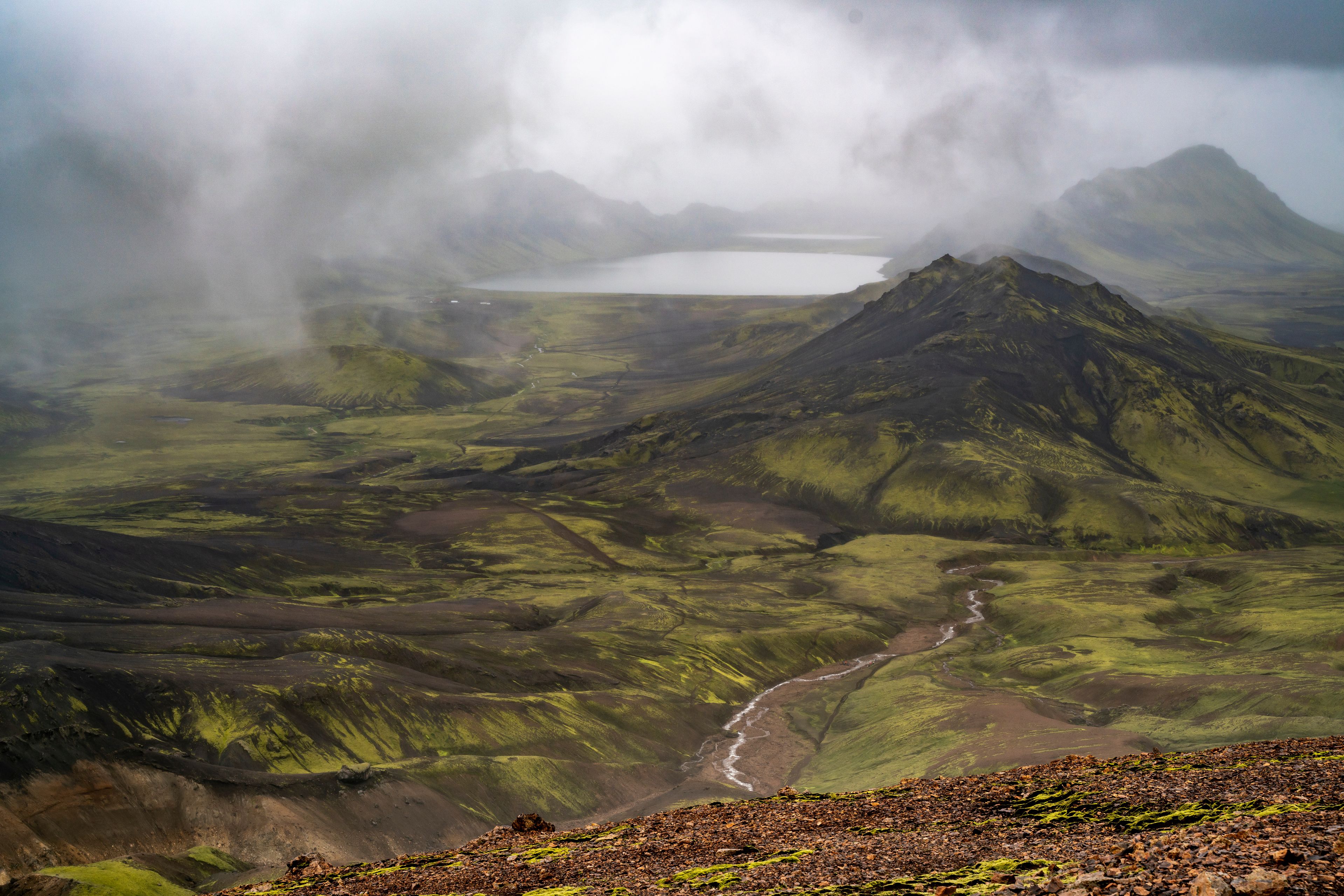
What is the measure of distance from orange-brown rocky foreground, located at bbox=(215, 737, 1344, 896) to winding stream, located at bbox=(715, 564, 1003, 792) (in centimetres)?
5512

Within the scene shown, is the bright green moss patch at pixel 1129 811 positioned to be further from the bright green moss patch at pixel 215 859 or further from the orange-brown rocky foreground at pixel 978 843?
the bright green moss patch at pixel 215 859

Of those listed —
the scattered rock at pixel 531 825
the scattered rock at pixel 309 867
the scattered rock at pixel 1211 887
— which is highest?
the scattered rock at pixel 1211 887

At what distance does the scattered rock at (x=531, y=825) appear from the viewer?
37781 millimetres

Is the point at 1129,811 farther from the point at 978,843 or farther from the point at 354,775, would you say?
the point at 354,775

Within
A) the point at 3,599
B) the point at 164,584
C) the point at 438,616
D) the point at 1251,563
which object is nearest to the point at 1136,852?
the point at 3,599

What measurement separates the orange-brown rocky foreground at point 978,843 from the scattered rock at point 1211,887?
0.03m

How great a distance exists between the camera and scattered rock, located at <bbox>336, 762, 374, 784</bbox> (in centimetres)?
6431

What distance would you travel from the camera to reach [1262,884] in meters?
15.7

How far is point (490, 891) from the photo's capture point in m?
27.7

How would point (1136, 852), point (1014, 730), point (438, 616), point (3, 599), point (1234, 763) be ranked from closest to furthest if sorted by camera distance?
1. point (1136, 852)
2. point (1234, 763)
3. point (1014, 730)
4. point (3, 599)
5. point (438, 616)

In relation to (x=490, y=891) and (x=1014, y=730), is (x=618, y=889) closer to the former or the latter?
(x=490, y=891)

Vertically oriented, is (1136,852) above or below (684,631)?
above

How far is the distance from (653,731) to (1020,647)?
6176 cm

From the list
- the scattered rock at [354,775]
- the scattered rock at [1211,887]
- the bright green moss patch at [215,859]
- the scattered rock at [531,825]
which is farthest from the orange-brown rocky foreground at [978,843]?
the scattered rock at [354,775]
